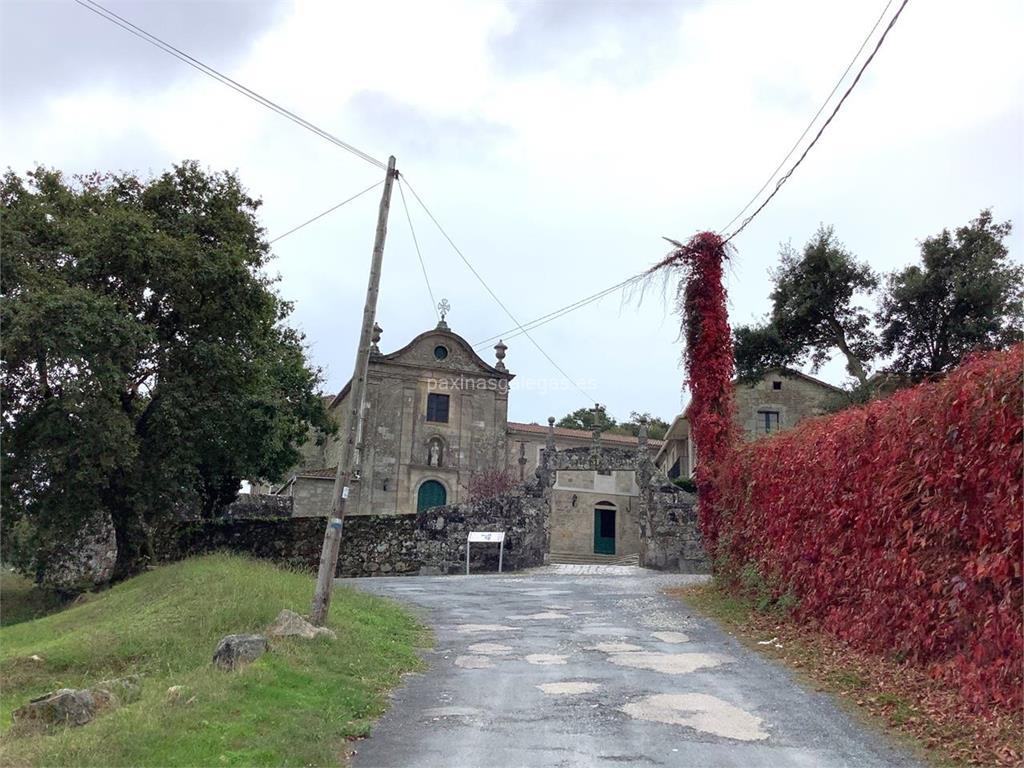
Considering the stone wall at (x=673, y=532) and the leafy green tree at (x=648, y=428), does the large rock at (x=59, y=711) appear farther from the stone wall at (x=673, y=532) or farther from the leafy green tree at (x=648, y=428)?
the leafy green tree at (x=648, y=428)

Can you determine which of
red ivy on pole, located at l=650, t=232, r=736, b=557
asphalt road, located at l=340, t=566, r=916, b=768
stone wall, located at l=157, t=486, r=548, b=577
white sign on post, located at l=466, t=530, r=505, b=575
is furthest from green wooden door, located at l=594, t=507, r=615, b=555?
asphalt road, located at l=340, t=566, r=916, b=768

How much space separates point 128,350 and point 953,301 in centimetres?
2060

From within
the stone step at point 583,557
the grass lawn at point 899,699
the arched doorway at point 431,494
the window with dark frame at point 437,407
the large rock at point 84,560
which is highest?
the window with dark frame at point 437,407

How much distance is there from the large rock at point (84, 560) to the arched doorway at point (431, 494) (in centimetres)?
1654

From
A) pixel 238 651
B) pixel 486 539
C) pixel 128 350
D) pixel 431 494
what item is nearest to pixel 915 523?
pixel 238 651

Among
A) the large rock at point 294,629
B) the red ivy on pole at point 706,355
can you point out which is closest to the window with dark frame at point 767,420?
the red ivy on pole at point 706,355

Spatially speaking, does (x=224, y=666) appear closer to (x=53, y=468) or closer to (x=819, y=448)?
(x=819, y=448)

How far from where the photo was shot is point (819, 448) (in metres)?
9.09

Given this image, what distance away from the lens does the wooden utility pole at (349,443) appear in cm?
960

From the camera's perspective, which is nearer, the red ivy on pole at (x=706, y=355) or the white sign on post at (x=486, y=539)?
the red ivy on pole at (x=706, y=355)

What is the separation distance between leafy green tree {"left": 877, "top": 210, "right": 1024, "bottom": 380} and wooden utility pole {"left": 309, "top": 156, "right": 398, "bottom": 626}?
16806mm

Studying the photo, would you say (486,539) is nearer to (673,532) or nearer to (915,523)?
(673,532)

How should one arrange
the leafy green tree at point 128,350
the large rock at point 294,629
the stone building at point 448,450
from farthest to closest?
the stone building at point 448,450 → the leafy green tree at point 128,350 → the large rock at point 294,629

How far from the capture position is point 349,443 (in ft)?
32.9
